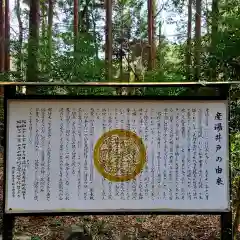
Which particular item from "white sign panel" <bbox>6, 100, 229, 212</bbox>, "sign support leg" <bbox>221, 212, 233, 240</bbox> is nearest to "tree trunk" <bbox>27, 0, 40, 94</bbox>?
"white sign panel" <bbox>6, 100, 229, 212</bbox>

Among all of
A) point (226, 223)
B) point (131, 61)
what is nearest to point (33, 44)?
point (131, 61)

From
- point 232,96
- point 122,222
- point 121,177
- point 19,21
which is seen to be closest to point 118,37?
point 19,21

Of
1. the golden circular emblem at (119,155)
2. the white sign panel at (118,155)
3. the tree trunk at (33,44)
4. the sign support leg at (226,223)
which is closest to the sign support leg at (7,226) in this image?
the white sign panel at (118,155)

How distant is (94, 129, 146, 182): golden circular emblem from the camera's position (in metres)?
3.68

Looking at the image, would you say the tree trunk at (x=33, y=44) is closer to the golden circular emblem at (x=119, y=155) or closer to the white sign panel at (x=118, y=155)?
the white sign panel at (x=118, y=155)

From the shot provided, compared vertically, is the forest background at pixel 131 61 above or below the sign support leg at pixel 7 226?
above

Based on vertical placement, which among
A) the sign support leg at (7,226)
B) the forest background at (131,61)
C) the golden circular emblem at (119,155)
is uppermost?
the forest background at (131,61)

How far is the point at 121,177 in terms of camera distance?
3.68m

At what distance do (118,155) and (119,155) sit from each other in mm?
11

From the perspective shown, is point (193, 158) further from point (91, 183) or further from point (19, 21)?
point (19, 21)

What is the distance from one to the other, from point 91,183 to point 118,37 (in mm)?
16025

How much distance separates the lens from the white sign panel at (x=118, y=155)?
11.9ft

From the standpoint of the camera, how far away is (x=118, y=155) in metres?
3.70

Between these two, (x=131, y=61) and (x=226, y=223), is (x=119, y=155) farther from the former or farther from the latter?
(x=131, y=61)
